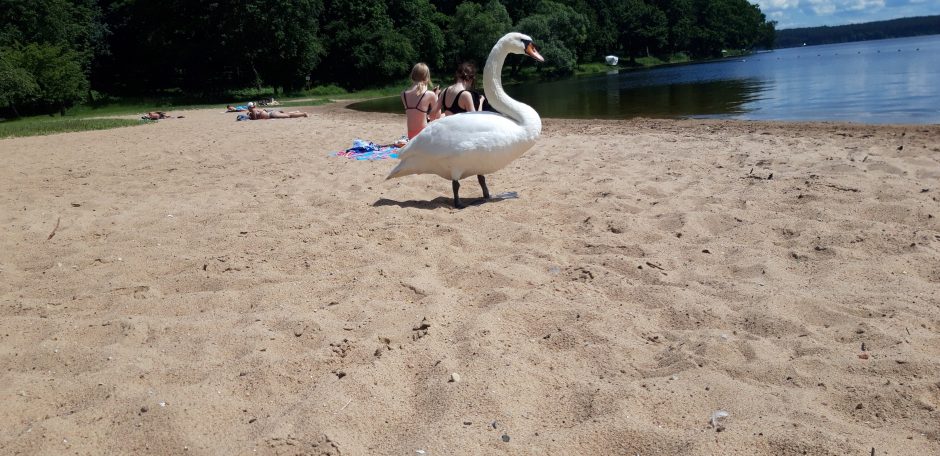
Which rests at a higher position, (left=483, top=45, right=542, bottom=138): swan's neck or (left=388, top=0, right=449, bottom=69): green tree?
(left=388, top=0, right=449, bottom=69): green tree

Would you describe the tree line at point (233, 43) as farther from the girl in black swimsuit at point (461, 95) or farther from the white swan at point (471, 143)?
the white swan at point (471, 143)

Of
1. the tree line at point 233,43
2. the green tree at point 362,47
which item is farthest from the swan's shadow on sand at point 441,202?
the green tree at point 362,47

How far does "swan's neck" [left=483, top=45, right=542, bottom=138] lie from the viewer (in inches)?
238

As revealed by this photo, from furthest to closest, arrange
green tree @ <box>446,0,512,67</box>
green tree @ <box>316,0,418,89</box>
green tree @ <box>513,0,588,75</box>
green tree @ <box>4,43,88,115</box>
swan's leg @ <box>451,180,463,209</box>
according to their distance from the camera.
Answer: green tree @ <box>513,0,588,75</box>
green tree @ <box>446,0,512,67</box>
green tree @ <box>316,0,418,89</box>
green tree @ <box>4,43,88,115</box>
swan's leg @ <box>451,180,463,209</box>

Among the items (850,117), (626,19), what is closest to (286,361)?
(850,117)

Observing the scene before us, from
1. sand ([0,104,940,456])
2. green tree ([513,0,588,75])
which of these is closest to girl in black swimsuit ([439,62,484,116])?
sand ([0,104,940,456])

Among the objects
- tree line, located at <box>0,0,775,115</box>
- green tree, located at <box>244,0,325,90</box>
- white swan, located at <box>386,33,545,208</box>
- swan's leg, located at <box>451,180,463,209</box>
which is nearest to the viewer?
white swan, located at <box>386,33,545,208</box>

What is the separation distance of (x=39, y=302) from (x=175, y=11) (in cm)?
4638

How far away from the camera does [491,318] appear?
3.44m

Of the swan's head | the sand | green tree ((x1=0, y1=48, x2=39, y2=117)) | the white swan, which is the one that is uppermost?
green tree ((x1=0, y1=48, x2=39, y2=117))

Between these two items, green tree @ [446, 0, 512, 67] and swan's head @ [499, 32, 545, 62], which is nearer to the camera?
swan's head @ [499, 32, 545, 62]

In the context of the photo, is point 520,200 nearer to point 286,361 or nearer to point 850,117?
point 286,361

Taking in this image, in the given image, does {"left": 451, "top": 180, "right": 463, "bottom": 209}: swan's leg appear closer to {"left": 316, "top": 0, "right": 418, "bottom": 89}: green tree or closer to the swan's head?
the swan's head

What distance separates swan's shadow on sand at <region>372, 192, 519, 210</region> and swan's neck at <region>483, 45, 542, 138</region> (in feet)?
2.21
